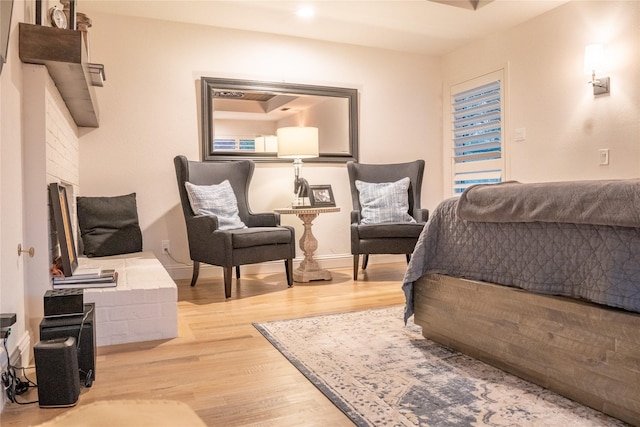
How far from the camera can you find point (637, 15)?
346cm

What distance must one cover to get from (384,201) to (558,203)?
2717 millimetres

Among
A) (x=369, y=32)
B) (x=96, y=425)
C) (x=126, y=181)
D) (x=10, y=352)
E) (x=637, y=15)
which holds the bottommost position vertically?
(x=96, y=425)

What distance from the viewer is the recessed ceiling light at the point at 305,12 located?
396cm

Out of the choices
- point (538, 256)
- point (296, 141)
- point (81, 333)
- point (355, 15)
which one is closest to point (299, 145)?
point (296, 141)

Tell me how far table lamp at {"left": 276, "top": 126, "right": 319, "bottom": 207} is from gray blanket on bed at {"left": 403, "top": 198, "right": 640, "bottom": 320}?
2.11m

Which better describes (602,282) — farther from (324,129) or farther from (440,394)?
(324,129)

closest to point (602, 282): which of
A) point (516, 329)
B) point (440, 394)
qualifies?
point (516, 329)

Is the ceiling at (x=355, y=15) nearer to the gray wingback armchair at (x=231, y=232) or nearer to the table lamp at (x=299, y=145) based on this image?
the table lamp at (x=299, y=145)

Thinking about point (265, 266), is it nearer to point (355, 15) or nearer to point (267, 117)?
point (267, 117)

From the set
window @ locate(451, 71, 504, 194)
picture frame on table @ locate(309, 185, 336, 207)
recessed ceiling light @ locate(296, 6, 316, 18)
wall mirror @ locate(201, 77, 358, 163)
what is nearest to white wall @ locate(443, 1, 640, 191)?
window @ locate(451, 71, 504, 194)

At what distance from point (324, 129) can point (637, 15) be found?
2.60 metres

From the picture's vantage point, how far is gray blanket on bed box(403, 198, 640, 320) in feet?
4.61

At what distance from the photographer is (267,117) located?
4.52 metres

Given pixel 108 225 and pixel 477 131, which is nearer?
pixel 108 225
